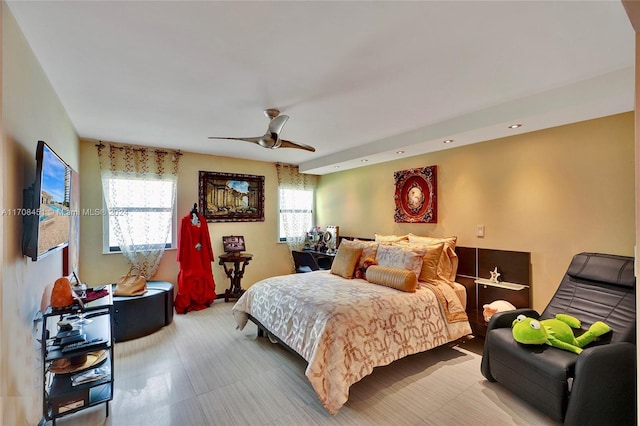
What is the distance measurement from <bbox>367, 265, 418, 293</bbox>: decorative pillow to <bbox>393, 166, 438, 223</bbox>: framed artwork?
1.21 m

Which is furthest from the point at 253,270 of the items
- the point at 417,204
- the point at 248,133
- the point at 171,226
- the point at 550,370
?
the point at 550,370

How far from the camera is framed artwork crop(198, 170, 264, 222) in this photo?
4.78 m

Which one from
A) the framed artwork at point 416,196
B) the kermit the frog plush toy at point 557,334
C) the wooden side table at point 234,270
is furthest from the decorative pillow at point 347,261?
the wooden side table at point 234,270

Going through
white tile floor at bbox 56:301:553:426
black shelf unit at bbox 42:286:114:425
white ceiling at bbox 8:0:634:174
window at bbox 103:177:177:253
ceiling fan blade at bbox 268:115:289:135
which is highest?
white ceiling at bbox 8:0:634:174

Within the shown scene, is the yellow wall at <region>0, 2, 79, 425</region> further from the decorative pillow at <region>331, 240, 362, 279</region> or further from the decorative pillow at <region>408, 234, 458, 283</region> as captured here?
the decorative pillow at <region>408, 234, 458, 283</region>

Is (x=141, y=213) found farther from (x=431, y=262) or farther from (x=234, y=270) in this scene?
(x=431, y=262)

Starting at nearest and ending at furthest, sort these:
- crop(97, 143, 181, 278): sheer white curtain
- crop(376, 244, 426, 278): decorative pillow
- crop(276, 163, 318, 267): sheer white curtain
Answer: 1. crop(376, 244, 426, 278): decorative pillow
2. crop(97, 143, 181, 278): sheer white curtain
3. crop(276, 163, 318, 267): sheer white curtain

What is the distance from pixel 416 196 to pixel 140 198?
4088mm

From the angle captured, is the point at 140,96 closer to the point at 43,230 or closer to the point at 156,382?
the point at 43,230

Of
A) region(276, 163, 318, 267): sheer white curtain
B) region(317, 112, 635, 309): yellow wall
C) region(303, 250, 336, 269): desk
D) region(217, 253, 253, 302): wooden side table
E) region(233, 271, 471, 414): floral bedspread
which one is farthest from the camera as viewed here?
region(276, 163, 318, 267): sheer white curtain

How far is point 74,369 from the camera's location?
6.54 ft

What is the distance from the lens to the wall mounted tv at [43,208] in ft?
5.05

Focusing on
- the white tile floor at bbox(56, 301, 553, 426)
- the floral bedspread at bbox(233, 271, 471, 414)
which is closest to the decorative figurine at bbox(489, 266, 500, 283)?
the floral bedspread at bbox(233, 271, 471, 414)

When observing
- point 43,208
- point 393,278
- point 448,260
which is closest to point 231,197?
point 393,278
